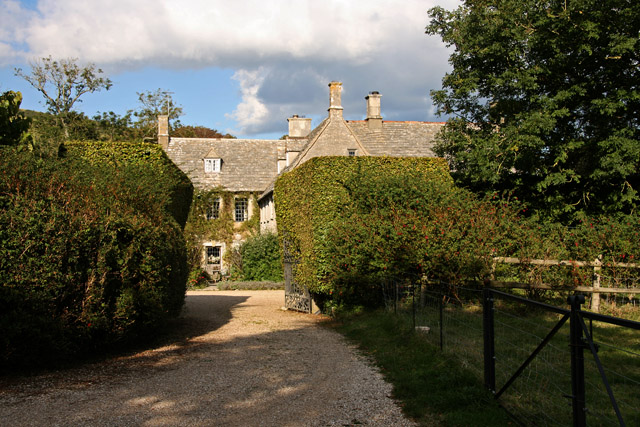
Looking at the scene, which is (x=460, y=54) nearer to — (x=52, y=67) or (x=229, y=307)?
(x=229, y=307)

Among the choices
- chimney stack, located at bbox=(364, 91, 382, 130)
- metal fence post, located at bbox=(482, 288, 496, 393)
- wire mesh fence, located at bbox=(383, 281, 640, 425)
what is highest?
chimney stack, located at bbox=(364, 91, 382, 130)

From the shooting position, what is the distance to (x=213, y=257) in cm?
3431

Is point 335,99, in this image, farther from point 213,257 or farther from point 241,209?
point 213,257

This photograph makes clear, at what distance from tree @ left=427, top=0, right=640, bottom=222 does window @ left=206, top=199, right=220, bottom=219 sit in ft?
62.8

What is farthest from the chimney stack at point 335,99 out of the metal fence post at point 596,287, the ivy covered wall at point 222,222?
Result: the metal fence post at point 596,287

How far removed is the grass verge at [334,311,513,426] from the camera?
5492 millimetres

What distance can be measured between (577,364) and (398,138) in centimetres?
2830

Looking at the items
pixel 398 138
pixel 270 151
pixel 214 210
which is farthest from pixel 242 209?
pixel 398 138

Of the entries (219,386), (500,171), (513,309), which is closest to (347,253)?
(513,309)

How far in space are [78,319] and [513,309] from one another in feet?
28.8

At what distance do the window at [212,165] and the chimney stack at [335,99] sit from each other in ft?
36.1

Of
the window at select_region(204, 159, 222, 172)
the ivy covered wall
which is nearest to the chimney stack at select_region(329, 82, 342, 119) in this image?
the ivy covered wall

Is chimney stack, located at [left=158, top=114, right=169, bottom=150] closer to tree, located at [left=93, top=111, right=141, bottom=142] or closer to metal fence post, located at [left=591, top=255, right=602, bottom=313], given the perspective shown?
tree, located at [left=93, top=111, right=141, bottom=142]

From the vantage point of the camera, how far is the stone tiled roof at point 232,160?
3672cm
